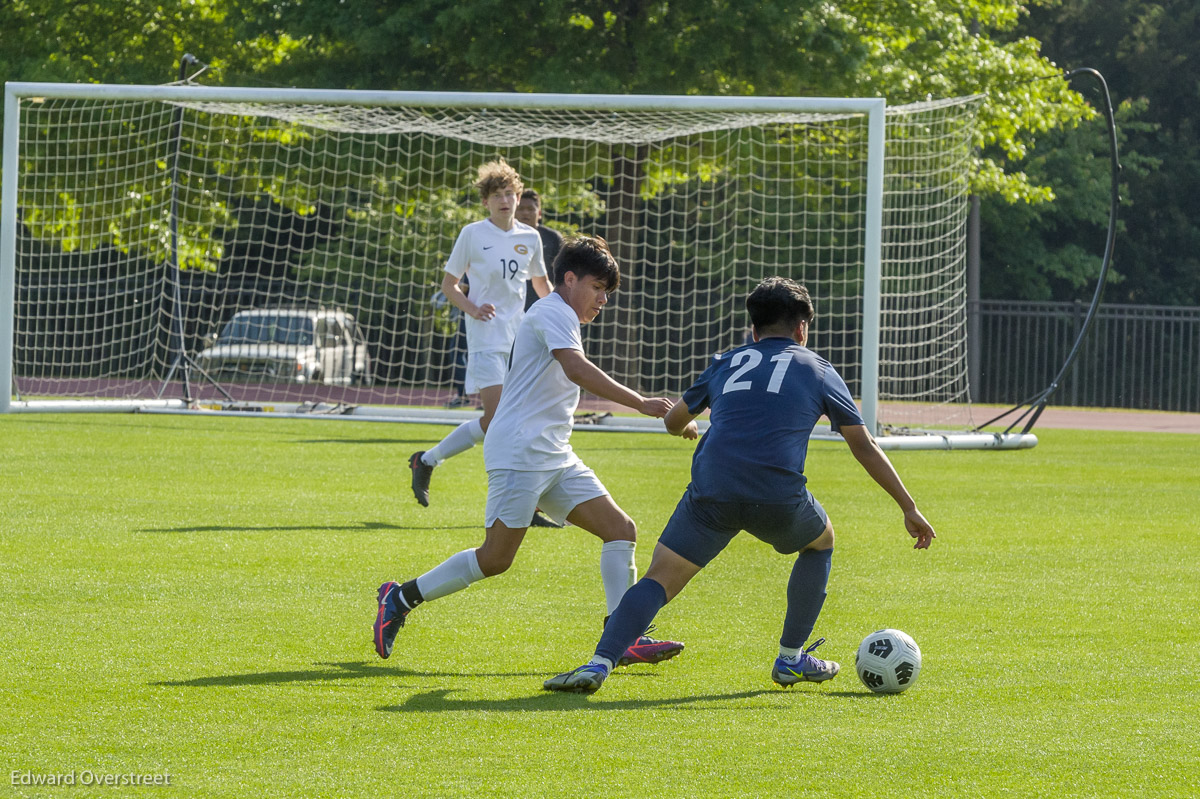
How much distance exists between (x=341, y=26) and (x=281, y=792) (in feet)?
66.8

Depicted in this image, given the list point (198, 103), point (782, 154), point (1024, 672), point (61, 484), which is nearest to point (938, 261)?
point (782, 154)

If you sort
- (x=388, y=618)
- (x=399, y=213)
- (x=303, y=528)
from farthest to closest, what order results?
(x=399, y=213)
(x=303, y=528)
(x=388, y=618)

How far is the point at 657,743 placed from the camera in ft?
13.4

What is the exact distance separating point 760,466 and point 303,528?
434 centimetres

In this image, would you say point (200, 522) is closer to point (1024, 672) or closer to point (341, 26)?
point (1024, 672)


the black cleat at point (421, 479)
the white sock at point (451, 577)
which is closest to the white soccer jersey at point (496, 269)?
the black cleat at point (421, 479)

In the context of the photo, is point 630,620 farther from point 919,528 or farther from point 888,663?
point 919,528

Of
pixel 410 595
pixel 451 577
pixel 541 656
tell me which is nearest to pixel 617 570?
pixel 541 656

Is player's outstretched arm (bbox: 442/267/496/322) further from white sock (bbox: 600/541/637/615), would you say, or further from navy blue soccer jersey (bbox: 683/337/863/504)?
navy blue soccer jersey (bbox: 683/337/863/504)

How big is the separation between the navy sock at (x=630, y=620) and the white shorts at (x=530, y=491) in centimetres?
59

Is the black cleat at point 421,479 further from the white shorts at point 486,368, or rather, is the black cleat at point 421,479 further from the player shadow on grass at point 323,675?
the player shadow on grass at point 323,675

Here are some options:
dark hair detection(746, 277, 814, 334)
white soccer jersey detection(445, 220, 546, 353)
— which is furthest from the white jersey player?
dark hair detection(746, 277, 814, 334)

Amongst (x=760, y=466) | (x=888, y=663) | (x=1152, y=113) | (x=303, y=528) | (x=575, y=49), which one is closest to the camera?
(x=760, y=466)

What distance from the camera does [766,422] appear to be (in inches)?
186
